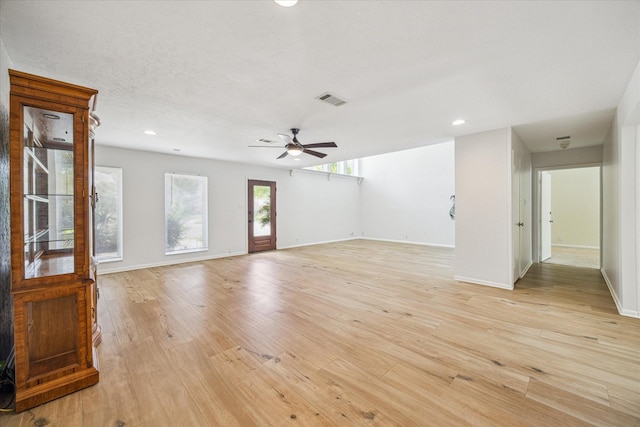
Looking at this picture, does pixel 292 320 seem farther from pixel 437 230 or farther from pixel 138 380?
pixel 437 230

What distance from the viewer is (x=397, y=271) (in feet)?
17.2

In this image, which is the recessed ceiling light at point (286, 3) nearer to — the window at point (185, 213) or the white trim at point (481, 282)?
the white trim at point (481, 282)

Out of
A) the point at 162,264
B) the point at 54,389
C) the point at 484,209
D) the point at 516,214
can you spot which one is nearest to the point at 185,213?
the point at 162,264

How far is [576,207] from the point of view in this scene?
802 cm

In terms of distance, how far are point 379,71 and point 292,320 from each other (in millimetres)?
2753

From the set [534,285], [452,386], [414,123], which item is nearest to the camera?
[452,386]

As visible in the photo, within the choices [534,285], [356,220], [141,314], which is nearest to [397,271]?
[534,285]

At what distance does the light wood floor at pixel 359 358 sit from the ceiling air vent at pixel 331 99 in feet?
8.39

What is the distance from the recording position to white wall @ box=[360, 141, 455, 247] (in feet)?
27.8

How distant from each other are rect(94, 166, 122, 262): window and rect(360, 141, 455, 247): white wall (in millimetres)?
8191

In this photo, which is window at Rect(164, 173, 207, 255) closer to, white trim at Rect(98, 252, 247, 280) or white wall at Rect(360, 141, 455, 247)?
white trim at Rect(98, 252, 247, 280)

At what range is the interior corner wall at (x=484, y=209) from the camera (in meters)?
3.99

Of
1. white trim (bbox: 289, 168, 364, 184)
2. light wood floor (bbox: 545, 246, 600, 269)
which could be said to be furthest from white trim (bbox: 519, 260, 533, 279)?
white trim (bbox: 289, 168, 364, 184)

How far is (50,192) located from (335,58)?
2.43 m
